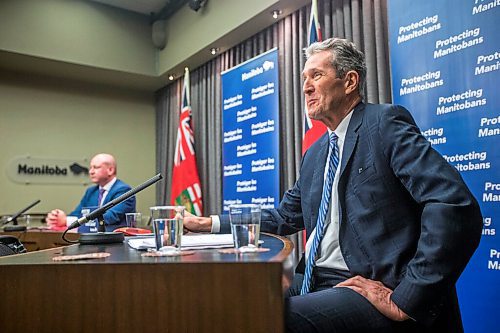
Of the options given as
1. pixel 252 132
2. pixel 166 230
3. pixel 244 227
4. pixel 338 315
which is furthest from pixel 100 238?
pixel 252 132

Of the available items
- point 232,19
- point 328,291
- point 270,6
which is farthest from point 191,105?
point 328,291

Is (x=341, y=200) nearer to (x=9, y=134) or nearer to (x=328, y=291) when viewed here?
(x=328, y=291)

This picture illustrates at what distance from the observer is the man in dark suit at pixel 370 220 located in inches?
41.2

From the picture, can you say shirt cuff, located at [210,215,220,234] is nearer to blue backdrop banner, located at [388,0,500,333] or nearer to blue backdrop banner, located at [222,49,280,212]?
blue backdrop banner, located at [388,0,500,333]

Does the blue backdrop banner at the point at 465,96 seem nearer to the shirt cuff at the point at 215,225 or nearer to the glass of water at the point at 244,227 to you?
the shirt cuff at the point at 215,225

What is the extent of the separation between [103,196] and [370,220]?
3065mm

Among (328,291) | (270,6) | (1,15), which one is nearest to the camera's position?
(328,291)

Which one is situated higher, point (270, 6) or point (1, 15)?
point (1, 15)

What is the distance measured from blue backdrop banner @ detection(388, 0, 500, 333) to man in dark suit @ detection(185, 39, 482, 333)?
3.21 ft

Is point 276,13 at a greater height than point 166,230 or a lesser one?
greater

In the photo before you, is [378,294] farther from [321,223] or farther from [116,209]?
[116,209]

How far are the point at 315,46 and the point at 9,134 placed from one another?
15.4ft

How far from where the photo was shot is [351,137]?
4.38ft

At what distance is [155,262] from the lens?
78cm
